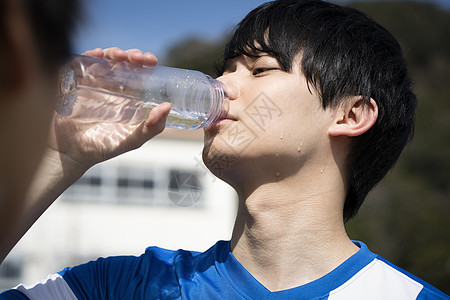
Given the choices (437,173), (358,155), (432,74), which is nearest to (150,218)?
(358,155)

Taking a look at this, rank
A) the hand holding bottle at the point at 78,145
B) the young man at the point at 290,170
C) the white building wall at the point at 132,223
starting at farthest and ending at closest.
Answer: the white building wall at the point at 132,223
the young man at the point at 290,170
the hand holding bottle at the point at 78,145

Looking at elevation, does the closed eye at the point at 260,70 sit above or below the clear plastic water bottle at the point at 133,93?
above

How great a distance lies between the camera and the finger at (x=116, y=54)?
220cm

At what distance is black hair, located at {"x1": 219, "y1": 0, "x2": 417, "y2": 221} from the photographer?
2375 mm

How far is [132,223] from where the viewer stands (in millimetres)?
21281

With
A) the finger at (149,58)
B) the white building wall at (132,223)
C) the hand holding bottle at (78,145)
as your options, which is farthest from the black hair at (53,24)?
the white building wall at (132,223)

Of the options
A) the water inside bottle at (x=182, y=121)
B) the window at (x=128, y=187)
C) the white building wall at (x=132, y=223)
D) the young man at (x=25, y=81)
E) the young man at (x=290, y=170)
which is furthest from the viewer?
the window at (x=128, y=187)

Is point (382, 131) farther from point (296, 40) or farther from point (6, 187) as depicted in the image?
point (6, 187)

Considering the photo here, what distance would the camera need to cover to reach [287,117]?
87.7 inches

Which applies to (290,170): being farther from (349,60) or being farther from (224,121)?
(349,60)

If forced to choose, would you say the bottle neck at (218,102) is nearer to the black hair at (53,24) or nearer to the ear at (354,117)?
the ear at (354,117)

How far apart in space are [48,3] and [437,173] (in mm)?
40293

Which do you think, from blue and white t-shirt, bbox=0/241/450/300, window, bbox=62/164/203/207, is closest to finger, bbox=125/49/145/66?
blue and white t-shirt, bbox=0/241/450/300

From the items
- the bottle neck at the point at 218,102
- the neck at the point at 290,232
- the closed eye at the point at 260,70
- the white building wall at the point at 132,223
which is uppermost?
the closed eye at the point at 260,70
